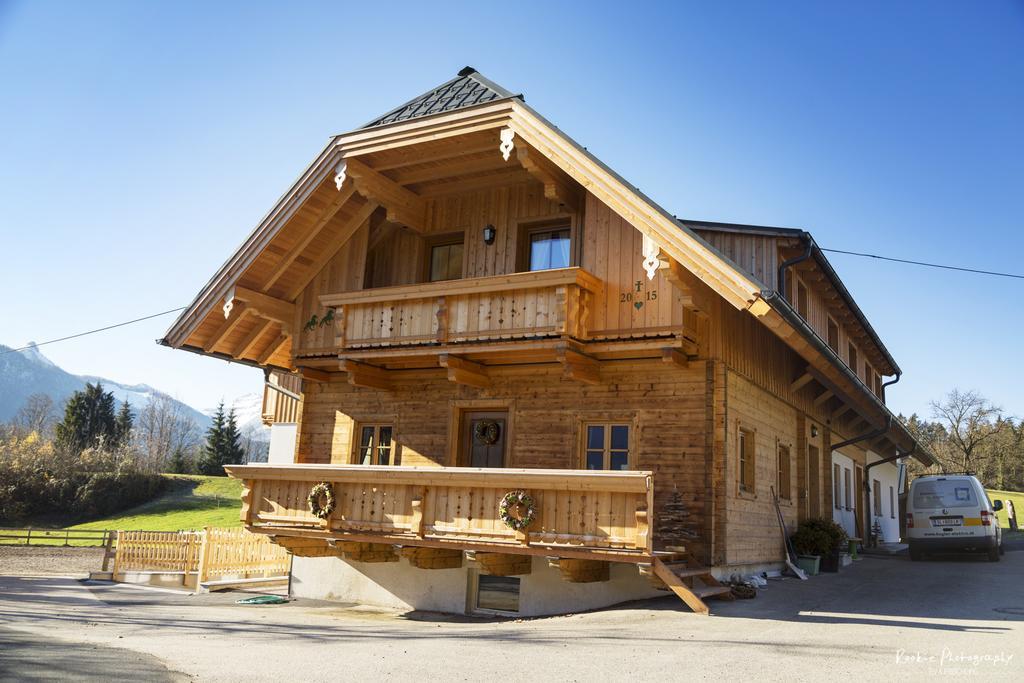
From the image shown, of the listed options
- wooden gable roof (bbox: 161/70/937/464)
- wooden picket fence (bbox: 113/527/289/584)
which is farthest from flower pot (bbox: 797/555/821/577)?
wooden picket fence (bbox: 113/527/289/584)

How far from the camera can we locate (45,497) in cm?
4622

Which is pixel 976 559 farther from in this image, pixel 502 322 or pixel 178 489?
pixel 178 489

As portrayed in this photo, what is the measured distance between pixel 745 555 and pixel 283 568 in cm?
1123

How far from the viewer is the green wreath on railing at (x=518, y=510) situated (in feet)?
37.6

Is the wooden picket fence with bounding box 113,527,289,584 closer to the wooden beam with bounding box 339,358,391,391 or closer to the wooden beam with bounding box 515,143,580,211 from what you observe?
the wooden beam with bounding box 339,358,391,391

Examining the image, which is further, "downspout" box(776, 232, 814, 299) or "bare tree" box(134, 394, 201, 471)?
"bare tree" box(134, 394, 201, 471)

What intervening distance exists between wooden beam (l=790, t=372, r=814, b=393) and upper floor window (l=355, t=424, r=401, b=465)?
8431 mm

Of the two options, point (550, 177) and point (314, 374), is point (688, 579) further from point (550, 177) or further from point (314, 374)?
point (314, 374)

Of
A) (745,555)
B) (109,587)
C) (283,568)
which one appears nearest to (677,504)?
(745,555)

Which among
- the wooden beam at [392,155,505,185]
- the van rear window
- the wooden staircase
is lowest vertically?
the wooden staircase

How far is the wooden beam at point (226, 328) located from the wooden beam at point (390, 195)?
140 inches

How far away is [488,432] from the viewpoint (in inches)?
595

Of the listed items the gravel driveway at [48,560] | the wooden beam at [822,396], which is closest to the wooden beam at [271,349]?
the gravel driveway at [48,560]

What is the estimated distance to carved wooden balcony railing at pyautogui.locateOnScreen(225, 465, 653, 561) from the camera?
10.9m
